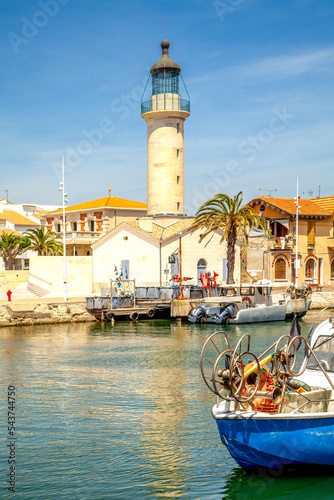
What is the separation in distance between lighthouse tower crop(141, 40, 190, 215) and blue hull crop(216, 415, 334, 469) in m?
43.6

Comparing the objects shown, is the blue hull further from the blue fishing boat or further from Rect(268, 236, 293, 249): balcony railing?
Rect(268, 236, 293, 249): balcony railing

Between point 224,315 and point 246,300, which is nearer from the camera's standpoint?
point 224,315

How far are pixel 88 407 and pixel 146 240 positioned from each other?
33.4m

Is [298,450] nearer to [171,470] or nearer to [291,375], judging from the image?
[291,375]

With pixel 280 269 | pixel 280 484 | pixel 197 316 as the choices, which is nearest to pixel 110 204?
pixel 280 269

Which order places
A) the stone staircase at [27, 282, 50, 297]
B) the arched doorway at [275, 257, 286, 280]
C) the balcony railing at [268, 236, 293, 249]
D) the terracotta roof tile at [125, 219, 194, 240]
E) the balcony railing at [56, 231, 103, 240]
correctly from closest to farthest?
1. the terracotta roof tile at [125, 219, 194, 240]
2. the stone staircase at [27, 282, 50, 297]
3. the balcony railing at [268, 236, 293, 249]
4. the arched doorway at [275, 257, 286, 280]
5. the balcony railing at [56, 231, 103, 240]

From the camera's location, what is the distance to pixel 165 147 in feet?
179

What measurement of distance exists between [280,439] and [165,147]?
45150mm

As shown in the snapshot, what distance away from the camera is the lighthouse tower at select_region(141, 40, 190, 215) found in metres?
54.8

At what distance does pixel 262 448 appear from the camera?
1156 centimetres

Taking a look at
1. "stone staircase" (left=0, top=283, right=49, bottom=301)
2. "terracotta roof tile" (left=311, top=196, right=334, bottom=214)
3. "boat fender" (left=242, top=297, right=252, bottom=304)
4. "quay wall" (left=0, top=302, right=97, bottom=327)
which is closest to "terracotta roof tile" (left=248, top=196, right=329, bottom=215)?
"terracotta roof tile" (left=311, top=196, right=334, bottom=214)

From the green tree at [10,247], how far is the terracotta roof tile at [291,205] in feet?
87.5

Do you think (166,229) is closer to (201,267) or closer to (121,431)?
(201,267)

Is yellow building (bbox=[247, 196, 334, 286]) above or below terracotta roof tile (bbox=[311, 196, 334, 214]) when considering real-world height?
below
